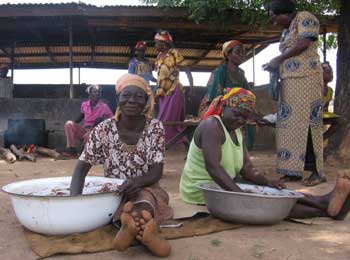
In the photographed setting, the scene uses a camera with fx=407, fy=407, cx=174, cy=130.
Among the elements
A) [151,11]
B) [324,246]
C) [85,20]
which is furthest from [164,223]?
[85,20]

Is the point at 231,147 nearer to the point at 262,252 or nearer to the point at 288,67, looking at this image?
the point at 262,252

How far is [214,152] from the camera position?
107 inches

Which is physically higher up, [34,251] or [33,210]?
[33,210]

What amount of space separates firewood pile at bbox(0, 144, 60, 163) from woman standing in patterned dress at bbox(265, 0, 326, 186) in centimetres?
413

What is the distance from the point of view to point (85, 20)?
311 inches

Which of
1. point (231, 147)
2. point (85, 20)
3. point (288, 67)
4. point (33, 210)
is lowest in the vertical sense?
point (33, 210)

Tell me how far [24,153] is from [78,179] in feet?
15.3

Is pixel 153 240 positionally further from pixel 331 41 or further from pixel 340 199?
pixel 331 41

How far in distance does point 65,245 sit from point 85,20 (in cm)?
645

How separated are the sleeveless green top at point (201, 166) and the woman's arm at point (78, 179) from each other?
0.81 m

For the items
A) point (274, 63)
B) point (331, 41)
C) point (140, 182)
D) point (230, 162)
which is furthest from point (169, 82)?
point (331, 41)

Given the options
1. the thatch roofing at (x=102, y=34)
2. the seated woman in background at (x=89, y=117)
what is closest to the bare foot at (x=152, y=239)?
the seated woman in background at (x=89, y=117)

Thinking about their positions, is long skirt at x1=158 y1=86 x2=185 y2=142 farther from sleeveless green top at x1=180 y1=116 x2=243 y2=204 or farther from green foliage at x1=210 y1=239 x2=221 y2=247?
green foliage at x1=210 y1=239 x2=221 y2=247

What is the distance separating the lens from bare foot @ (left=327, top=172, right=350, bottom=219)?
257 cm
